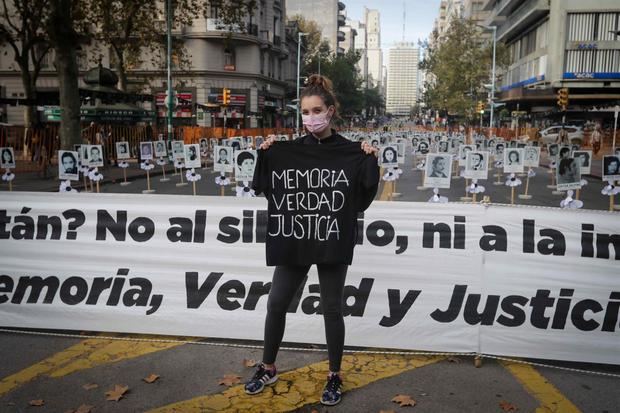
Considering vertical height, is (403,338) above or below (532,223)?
below

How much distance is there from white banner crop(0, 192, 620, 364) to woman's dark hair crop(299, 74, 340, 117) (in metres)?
1.22

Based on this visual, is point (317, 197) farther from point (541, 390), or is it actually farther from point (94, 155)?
point (94, 155)

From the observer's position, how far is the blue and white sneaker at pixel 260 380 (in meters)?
3.64

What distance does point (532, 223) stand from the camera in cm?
424

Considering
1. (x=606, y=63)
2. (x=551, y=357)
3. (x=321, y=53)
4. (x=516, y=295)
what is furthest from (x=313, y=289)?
(x=321, y=53)

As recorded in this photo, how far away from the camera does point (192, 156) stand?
53.1ft

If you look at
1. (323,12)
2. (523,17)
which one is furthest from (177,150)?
(323,12)

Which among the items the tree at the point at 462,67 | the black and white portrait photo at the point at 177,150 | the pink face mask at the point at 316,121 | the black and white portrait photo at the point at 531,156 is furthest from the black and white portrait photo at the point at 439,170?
the tree at the point at 462,67

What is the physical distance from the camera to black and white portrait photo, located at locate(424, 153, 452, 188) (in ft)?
39.6

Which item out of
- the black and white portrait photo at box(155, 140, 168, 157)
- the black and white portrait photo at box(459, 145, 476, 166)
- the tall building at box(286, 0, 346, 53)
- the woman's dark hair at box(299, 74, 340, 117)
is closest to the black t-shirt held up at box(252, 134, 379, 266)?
the woman's dark hair at box(299, 74, 340, 117)

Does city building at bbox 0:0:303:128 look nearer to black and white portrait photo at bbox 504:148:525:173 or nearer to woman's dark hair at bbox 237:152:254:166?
black and white portrait photo at bbox 504:148:525:173

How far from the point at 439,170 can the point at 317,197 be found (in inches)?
356

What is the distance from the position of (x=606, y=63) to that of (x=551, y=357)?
5502 centimetres

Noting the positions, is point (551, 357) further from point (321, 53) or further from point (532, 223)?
point (321, 53)
